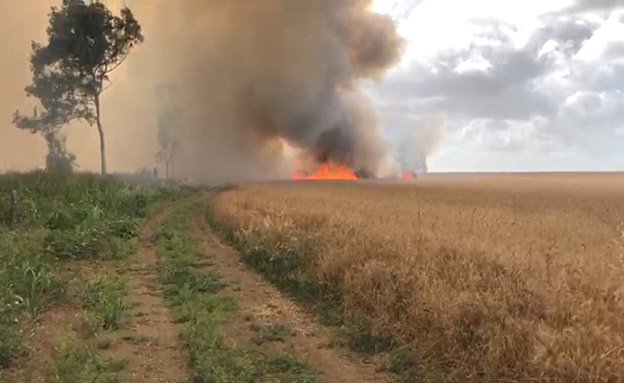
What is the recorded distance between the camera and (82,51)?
4503 cm

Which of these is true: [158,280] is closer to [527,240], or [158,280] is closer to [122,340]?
[122,340]

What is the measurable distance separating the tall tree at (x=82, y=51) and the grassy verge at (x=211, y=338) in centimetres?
3526

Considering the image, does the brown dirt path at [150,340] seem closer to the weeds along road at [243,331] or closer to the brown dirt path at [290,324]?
the weeds along road at [243,331]

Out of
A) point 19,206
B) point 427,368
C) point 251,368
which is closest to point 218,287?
point 251,368

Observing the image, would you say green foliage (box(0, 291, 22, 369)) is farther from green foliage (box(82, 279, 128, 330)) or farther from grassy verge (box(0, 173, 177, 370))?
green foliage (box(82, 279, 128, 330))

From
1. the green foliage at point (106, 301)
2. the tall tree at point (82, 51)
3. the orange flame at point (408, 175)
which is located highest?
the tall tree at point (82, 51)

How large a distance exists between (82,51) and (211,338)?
1662 inches

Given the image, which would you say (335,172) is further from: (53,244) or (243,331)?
(243,331)

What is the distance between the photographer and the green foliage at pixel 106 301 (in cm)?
961

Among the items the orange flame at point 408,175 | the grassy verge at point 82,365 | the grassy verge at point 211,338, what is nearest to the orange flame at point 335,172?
the orange flame at point 408,175

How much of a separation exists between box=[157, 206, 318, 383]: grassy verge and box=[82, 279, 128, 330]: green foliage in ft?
3.19

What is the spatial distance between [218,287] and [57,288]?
3312mm

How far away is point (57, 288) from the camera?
10.8 metres

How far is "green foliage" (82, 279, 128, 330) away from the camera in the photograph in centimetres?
961
